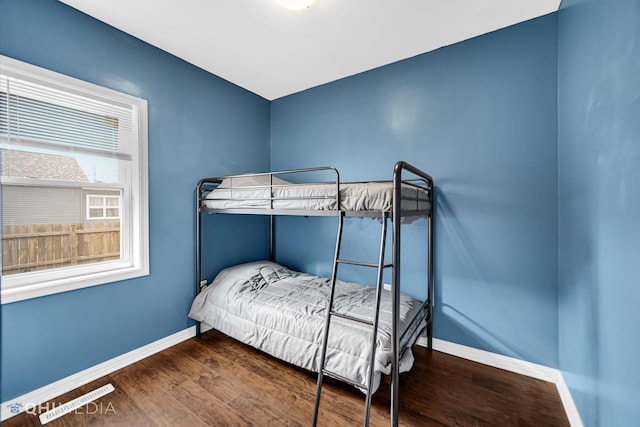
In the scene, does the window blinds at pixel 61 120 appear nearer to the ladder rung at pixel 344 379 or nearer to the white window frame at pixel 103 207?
the white window frame at pixel 103 207

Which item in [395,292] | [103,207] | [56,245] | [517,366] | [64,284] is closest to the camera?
[395,292]

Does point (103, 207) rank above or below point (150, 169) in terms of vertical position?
below

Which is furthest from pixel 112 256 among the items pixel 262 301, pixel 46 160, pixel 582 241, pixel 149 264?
pixel 582 241

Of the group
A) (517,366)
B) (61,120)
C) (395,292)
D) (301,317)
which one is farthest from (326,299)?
(61,120)

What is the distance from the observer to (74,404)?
1.96 metres

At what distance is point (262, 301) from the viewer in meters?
2.48

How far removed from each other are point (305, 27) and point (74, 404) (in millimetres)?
3021

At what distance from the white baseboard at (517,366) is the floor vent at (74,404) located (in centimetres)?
242

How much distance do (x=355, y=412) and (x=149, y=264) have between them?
1.92 metres

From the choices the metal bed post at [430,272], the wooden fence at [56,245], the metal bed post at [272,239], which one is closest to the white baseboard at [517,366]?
the metal bed post at [430,272]

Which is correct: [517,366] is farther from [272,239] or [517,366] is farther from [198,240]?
[198,240]

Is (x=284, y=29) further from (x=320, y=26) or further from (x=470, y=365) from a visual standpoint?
(x=470, y=365)

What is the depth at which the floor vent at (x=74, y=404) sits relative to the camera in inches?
73.2

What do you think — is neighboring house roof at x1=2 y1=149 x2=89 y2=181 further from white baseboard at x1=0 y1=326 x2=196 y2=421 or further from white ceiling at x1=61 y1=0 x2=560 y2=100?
white baseboard at x1=0 y1=326 x2=196 y2=421
